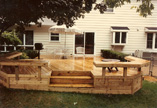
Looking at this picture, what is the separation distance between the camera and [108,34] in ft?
46.1

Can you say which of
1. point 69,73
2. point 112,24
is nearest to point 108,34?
point 112,24

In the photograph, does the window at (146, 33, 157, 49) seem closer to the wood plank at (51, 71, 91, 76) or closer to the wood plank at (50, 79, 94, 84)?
the wood plank at (51, 71, 91, 76)

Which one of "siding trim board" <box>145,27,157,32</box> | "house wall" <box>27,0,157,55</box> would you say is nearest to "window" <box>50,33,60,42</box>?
"house wall" <box>27,0,157,55</box>

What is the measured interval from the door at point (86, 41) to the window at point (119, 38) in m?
2.06

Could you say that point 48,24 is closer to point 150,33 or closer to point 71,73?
point 71,73

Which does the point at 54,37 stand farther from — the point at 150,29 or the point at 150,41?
the point at 150,41

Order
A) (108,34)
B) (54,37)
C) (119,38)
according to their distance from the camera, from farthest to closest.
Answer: (108,34) < (54,37) < (119,38)

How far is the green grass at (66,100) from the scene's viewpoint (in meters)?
4.29

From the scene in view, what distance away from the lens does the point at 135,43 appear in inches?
562

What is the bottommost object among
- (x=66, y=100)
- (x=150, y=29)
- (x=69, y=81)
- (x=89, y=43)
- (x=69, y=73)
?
(x=66, y=100)

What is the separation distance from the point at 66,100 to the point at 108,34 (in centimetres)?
1052

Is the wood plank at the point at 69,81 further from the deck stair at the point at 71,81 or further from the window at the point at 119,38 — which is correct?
the window at the point at 119,38

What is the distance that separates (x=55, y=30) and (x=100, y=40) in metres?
5.65

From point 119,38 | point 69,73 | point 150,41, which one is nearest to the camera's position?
point 69,73
